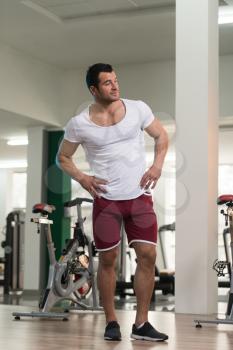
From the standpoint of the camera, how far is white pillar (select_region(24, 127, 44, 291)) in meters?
9.16

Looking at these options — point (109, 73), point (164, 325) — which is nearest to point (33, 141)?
point (164, 325)

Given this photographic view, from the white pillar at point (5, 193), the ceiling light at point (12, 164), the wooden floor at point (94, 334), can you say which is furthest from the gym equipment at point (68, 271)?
the white pillar at point (5, 193)

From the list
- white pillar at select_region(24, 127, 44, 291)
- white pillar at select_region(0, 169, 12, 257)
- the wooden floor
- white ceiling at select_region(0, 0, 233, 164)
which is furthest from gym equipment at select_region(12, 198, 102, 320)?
white pillar at select_region(0, 169, 12, 257)

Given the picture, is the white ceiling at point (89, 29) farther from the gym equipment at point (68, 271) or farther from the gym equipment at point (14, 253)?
the gym equipment at point (14, 253)

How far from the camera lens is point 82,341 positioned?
3432 millimetres

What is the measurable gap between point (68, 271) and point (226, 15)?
319cm

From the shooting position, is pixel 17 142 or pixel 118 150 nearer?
pixel 118 150

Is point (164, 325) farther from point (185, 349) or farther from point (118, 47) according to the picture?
point (118, 47)

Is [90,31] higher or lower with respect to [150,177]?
higher

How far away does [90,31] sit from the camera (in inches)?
302

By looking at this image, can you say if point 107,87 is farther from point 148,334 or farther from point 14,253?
point 14,253

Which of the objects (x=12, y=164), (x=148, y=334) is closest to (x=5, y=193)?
(x=12, y=164)

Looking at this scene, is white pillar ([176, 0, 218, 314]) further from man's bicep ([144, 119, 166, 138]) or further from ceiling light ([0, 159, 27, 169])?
ceiling light ([0, 159, 27, 169])

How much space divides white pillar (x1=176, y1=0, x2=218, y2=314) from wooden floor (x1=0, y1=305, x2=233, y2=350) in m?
0.36
